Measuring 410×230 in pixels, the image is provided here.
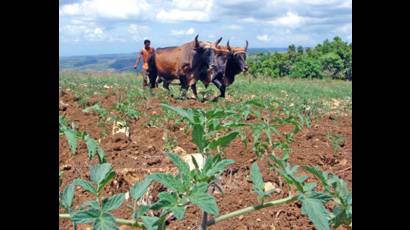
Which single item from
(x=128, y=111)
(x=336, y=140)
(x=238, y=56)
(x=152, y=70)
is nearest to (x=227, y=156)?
(x=336, y=140)

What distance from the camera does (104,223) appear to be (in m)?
1.26

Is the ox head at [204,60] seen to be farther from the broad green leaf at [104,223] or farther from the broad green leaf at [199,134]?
the broad green leaf at [104,223]

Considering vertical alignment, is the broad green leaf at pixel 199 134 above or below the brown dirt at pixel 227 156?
above

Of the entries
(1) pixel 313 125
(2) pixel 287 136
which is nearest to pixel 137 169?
(2) pixel 287 136

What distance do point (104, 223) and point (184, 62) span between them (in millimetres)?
10612

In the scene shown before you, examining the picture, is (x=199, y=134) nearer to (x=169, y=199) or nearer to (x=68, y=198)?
(x=169, y=199)

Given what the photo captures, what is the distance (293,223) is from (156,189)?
1.00 m

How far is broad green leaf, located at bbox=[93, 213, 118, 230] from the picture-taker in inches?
49.0

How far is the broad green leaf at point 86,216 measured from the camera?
1.24 metres

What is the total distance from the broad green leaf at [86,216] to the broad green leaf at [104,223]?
1cm

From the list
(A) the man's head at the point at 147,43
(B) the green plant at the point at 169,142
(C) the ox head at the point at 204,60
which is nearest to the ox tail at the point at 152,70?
(A) the man's head at the point at 147,43

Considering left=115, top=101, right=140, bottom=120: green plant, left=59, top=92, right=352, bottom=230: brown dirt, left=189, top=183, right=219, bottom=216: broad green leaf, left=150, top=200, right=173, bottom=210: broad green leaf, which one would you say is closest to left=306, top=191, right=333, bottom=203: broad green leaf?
left=189, top=183, right=219, bottom=216: broad green leaf

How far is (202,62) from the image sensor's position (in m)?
11.9
